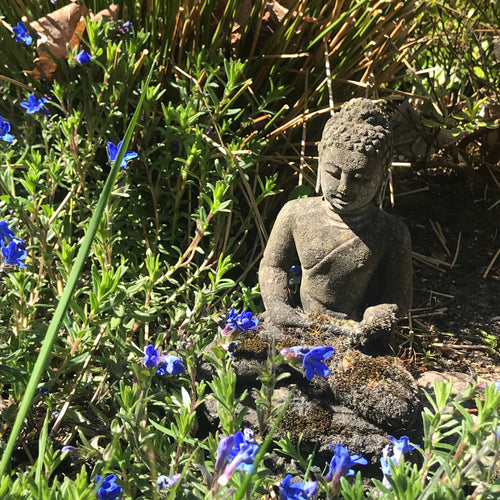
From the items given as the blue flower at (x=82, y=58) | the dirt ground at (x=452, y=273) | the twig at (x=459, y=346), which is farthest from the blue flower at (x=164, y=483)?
the twig at (x=459, y=346)

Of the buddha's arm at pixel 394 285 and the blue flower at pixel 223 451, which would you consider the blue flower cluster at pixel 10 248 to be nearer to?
the blue flower at pixel 223 451

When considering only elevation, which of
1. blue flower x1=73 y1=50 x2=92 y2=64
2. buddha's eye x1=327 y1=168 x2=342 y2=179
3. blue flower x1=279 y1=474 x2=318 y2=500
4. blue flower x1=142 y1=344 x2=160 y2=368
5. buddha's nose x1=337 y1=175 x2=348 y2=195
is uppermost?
blue flower x1=73 y1=50 x2=92 y2=64

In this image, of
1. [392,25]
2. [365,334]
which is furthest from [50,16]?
[365,334]

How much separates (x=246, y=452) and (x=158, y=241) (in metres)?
1.47

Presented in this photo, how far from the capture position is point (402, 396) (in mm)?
1822

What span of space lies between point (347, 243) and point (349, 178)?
225 mm

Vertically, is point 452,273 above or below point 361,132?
below

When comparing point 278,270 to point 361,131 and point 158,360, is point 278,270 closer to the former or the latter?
point 361,131

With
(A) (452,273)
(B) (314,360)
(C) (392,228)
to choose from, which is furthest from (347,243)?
(A) (452,273)

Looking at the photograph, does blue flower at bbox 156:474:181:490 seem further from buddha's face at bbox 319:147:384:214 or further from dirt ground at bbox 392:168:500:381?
dirt ground at bbox 392:168:500:381

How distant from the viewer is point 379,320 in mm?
2000

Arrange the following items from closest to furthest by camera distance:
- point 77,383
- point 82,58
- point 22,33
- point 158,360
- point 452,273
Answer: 1. point 158,360
2. point 77,383
3. point 82,58
4. point 22,33
5. point 452,273

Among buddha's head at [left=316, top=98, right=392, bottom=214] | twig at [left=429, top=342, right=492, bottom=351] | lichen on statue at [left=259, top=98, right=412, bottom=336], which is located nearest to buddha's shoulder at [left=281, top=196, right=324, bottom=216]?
lichen on statue at [left=259, top=98, right=412, bottom=336]

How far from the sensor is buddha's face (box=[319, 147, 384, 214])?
6.27 feet
